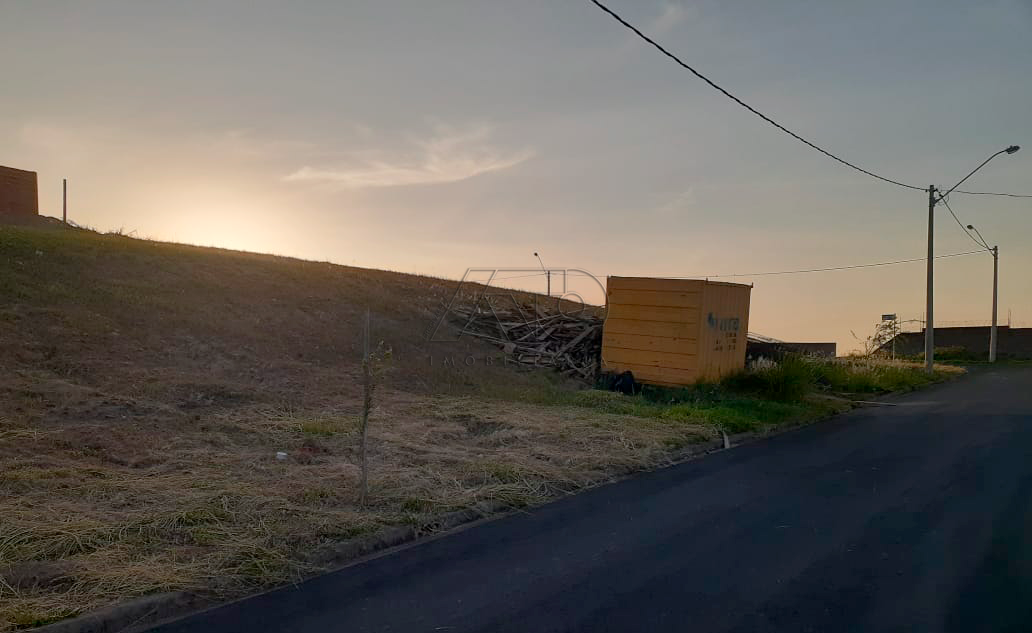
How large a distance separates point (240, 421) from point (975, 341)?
5382cm

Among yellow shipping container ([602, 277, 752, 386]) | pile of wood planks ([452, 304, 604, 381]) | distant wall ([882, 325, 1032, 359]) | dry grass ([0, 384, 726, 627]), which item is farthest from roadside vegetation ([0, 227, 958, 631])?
distant wall ([882, 325, 1032, 359])

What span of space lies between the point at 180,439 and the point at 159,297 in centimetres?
805

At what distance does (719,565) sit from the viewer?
5824mm

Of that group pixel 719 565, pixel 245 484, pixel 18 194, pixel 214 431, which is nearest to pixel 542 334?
pixel 214 431

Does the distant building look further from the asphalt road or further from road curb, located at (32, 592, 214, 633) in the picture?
the asphalt road

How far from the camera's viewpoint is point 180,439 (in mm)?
9633

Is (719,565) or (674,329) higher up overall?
(674,329)

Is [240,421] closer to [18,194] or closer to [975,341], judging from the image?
[18,194]

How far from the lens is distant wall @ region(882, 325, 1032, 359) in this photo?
4778cm

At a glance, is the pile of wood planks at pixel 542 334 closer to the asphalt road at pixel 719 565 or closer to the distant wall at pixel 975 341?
the asphalt road at pixel 719 565

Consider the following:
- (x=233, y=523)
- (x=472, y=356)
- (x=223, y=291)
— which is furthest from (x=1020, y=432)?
(x=223, y=291)

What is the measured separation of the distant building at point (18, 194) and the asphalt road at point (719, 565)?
83.8 ft

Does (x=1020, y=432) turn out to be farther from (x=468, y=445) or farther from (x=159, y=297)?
(x=159, y=297)

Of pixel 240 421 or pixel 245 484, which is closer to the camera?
pixel 245 484
